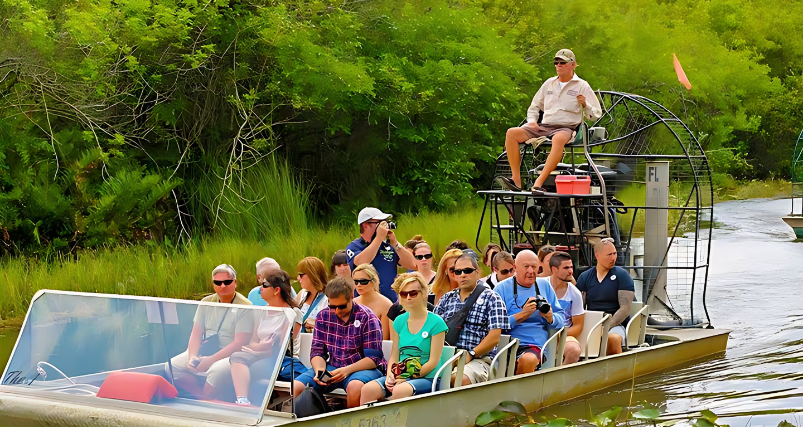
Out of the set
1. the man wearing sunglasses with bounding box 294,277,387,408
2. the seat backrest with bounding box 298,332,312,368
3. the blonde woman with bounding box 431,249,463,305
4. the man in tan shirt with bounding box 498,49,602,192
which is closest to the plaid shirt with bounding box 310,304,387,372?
the man wearing sunglasses with bounding box 294,277,387,408

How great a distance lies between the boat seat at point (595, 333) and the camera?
9.25m

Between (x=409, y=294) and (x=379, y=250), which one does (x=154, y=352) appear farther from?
(x=379, y=250)

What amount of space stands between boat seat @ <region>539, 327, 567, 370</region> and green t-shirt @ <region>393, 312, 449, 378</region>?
1.71m

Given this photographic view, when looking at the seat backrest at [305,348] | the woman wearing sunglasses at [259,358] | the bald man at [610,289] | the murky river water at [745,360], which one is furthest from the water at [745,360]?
the woman wearing sunglasses at [259,358]

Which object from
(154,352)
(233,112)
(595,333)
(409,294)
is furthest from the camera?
(233,112)

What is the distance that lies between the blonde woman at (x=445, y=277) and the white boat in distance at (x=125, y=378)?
38.6 inches

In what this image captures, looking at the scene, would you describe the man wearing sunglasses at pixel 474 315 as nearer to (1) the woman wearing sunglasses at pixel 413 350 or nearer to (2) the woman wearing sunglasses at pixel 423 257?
(1) the woman wearing sunglasses at pixel 413 350

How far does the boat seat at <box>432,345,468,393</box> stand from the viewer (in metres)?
7.17

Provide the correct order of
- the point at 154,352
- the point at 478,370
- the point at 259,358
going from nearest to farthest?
the point at 259,358, the point at 154,352, the point at 478,370

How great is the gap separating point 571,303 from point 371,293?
2214 mm

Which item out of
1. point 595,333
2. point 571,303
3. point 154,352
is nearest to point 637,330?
point 595,333

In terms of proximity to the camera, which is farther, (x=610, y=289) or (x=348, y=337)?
(x=610, y=289)

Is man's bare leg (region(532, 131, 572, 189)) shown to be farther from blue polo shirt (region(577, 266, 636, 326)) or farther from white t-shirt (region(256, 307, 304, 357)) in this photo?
white t-shirt (region(256, 307, 304, 357))

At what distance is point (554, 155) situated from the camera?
35.9 ft
